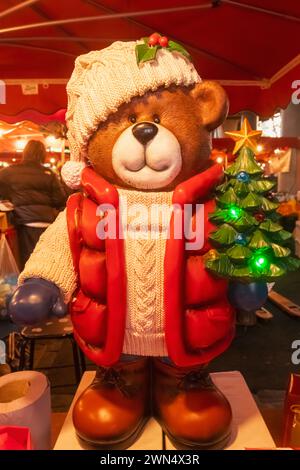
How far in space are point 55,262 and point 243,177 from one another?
443 mm

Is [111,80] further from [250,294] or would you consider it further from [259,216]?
[250,294]

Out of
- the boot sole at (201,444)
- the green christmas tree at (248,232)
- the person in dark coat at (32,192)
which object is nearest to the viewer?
the green christmas tree at (248,232)

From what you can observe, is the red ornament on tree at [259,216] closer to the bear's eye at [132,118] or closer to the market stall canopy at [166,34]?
the bear's eye at [132,118]

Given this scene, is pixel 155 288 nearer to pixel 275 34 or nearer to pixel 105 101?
pixel 105 101

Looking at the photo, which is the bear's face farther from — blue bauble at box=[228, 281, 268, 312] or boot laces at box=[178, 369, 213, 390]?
boot laces at box=[178, 369, 213, 390]

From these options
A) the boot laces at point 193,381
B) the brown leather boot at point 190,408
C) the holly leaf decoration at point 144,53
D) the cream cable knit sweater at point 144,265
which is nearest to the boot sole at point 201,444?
the brown leather boot at point 190,408

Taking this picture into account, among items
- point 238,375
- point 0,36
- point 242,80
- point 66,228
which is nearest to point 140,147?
point 66,228

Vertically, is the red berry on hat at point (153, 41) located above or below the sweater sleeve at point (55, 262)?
above

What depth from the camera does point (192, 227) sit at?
2.60 ft

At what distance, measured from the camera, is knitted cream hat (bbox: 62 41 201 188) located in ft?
2.54

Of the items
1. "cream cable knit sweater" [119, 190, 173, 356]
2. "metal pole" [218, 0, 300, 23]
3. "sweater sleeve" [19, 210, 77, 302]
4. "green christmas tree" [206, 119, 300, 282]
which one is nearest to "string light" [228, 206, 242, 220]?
"green christmas tree" [206, 119, 300, 282]

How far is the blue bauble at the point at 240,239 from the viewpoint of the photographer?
2.39ft

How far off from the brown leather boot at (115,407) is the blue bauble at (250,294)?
304 mm

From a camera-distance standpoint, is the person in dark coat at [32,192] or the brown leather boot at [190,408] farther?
the person in dark coat at [32,192]
